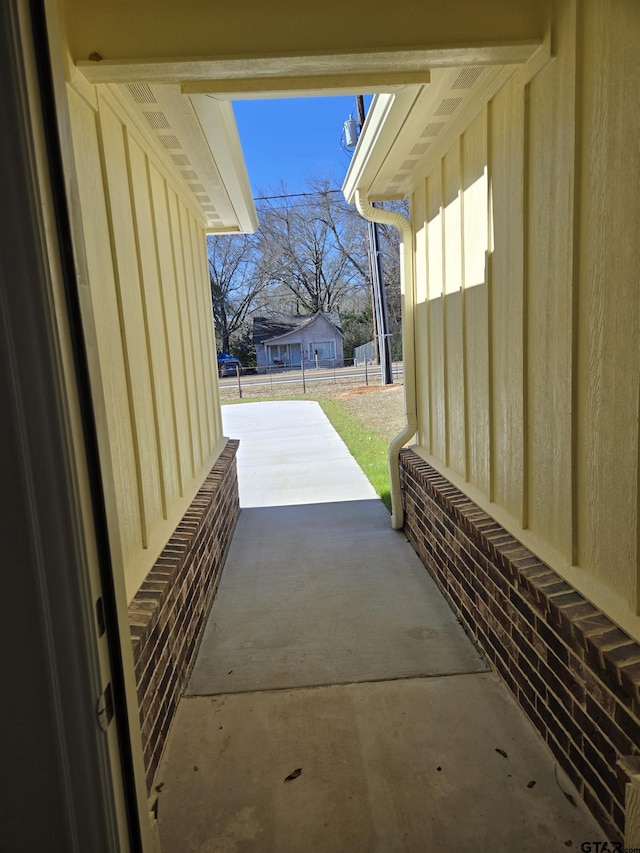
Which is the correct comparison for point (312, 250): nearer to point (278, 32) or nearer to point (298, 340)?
point (298, 340)

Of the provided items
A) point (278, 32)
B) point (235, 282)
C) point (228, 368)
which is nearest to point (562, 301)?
point (278, 32)

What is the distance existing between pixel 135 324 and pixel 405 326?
2861 mm

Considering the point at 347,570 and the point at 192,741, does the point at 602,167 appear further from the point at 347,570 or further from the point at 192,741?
the point at 347,570

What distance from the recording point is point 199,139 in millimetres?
3324

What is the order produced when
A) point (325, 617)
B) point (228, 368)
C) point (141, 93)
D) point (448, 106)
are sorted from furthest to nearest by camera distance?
point (228, 368)
point (325, 617)
point (448, 106)
point (141, 93)

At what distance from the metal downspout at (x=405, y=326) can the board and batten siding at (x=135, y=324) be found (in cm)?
167

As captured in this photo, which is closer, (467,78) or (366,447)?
(467,78)

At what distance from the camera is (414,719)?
2.63m

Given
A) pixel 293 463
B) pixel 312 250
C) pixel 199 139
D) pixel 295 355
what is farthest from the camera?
pixel 312 250

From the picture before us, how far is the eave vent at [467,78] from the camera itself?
271 cm

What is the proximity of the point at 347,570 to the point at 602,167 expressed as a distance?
10.8ft

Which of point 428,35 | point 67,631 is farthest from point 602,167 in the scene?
point 67,631

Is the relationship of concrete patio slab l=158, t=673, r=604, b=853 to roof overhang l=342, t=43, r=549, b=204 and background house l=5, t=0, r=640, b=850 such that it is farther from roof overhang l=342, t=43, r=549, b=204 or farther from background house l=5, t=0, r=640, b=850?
roof overhang l=342, t=43, r=549, b=204

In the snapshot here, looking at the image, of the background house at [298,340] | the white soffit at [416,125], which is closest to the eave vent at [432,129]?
the white soffit at [416,125]
